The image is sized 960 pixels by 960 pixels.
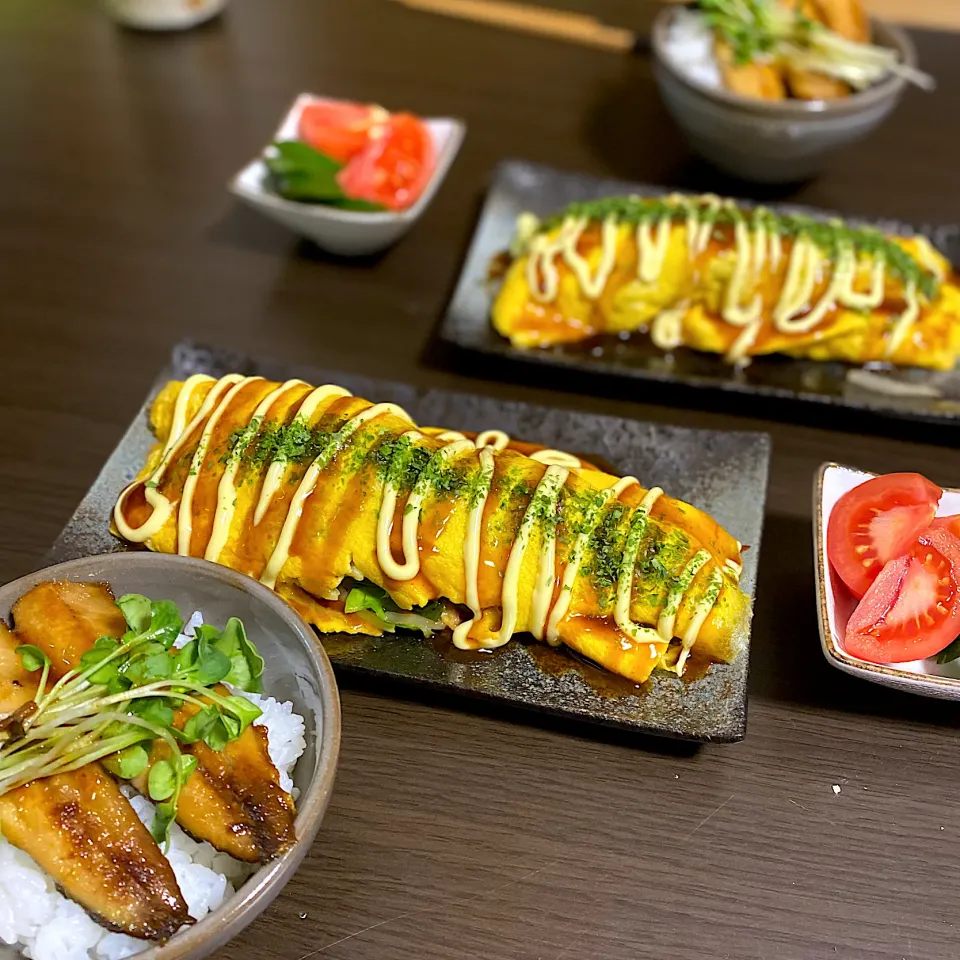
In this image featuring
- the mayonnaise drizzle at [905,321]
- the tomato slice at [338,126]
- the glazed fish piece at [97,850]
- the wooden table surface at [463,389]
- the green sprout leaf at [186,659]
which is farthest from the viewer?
the tomato slice at [338,126]

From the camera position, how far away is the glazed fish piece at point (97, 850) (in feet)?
4.19

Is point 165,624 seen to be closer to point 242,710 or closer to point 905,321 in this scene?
point 242,710

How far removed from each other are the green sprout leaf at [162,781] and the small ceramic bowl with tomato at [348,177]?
1871 millimetres

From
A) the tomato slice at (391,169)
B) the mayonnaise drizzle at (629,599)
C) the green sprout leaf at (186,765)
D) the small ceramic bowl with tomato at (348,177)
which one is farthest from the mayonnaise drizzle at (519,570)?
the tomato slice at (391,169)

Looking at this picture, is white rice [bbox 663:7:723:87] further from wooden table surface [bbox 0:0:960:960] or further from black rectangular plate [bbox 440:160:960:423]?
black rectangular plate [bbox 440:160:960:423]

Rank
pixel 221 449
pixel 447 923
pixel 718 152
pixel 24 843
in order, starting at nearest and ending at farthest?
1. pixel 24 843
2. pixel 447 923
3. pixel 221 449
4. pixel 718 152

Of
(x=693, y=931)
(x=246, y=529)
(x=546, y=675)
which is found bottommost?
(x=693, y=931)

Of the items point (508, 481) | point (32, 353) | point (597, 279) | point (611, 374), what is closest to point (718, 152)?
point (597, 279)

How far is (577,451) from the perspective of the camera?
231 centimetres

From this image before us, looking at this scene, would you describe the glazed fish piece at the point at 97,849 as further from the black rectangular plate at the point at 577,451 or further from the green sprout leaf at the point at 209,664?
the black rectangular plate at the point at 577,451

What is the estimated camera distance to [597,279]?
264 centimetres

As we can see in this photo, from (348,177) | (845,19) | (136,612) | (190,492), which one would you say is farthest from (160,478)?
(845,19)

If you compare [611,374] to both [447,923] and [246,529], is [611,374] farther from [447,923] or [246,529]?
[447,923]

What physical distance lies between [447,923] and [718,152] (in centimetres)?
259
